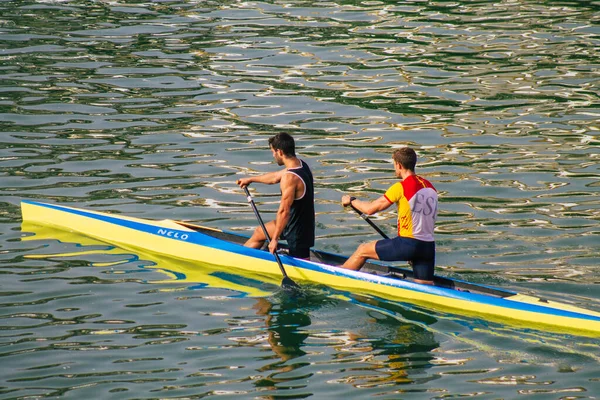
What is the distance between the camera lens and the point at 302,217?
448 inches

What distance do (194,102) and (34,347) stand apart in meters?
9.76

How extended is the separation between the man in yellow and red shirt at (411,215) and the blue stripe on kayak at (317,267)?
25 centimetres

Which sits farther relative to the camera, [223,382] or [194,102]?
[194,102]

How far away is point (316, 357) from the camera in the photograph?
9.29m

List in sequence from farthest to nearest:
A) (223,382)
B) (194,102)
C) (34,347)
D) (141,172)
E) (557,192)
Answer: (194,102), (141,172), (557,192), (34,347), (223,382)

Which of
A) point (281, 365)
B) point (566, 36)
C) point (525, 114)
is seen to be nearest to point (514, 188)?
point (525, 114)

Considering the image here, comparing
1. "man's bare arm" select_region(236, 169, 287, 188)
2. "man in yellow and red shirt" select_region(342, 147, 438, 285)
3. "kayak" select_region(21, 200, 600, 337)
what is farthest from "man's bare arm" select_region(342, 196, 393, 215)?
"man's bare arm" select_region(236, 169, 287, 188)

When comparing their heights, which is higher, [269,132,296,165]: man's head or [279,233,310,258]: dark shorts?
[269,132,296,165]: man's head

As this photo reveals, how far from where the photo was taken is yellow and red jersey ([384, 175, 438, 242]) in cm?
1045

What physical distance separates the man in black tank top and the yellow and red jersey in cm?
116

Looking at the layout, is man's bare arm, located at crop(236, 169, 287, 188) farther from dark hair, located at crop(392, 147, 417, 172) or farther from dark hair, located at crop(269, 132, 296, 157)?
dark hair, located at crop(392, 147, 417, 172)

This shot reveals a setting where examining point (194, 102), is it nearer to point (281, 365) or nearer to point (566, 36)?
point (566, 36)

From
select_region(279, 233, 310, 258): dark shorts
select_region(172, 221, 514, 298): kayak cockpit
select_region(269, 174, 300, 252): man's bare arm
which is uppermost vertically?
select_region(269, 174, 300, 252): man's bare arm

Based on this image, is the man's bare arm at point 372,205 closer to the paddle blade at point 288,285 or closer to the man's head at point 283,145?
the man's head at point 283,145
